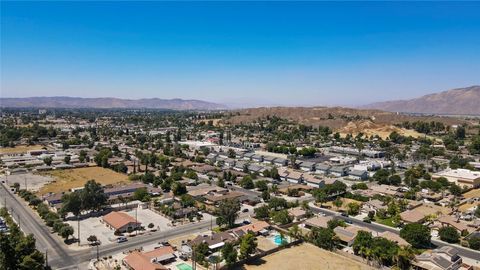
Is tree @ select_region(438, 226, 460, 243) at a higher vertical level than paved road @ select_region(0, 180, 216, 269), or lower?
higher

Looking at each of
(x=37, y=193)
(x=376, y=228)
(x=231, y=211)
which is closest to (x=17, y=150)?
(x=37, y=193)

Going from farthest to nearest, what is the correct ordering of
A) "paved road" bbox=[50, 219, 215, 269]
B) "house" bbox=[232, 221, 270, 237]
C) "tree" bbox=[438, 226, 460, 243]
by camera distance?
"house" bbox=[232, 221, 270, 237], "tree" bbox=[438, 226, 460, 243], "paved road" bbox=[50, 219, 215, 269]

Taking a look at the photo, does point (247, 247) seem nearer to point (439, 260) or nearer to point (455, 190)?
point (439, 260)

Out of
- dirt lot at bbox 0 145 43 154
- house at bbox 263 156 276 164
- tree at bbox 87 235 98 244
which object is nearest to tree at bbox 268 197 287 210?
tree at bbox 87 235 98 244

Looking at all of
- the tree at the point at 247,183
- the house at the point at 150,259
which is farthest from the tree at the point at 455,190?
the house at the point at 150,259

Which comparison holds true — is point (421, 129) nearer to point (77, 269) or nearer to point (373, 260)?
point (373, 260)

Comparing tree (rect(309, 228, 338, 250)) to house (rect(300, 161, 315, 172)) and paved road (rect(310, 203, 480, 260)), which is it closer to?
paved road (rect(310, 203, 480, 260))
